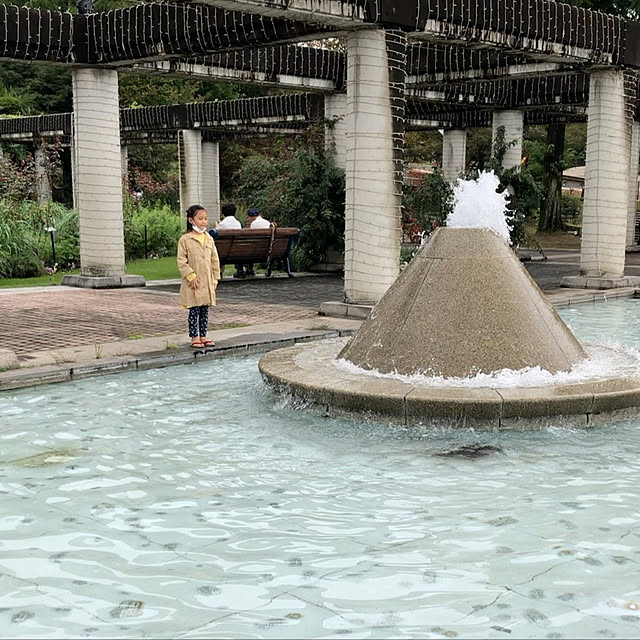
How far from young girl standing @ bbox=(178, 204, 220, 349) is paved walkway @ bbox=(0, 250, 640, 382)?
302 mm

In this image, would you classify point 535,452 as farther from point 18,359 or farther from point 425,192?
point 425,192

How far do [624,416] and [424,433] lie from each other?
1.57 m

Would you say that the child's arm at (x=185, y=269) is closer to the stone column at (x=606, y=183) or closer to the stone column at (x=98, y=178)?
the stone column at (x=98, y=178)

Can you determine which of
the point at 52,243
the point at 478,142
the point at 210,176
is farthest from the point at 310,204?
the point at 478,142

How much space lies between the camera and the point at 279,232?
16.9m

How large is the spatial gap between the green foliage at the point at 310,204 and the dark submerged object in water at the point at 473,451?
12.4 meters

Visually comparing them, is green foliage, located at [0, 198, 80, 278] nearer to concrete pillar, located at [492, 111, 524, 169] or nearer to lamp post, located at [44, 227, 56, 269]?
lamp post, located at [44, 227, 56, 269]

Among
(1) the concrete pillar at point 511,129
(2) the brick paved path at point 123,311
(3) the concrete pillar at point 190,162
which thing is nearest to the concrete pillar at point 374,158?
(2) the brick paved path at point 123,311

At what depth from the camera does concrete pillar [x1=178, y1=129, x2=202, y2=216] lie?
27594 millimetres

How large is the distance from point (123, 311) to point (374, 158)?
394cm

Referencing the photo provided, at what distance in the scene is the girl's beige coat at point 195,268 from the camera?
29.0ft

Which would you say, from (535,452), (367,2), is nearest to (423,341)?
(535,452)

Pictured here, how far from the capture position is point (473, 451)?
229 inches

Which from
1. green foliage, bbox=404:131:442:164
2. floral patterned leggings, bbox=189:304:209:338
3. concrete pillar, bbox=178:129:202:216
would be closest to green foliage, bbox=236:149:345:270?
concrete pillar, bbox=178:129:202:216
